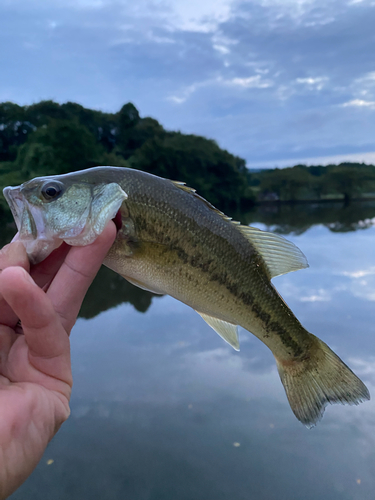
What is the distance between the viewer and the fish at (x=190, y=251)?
2.05 m

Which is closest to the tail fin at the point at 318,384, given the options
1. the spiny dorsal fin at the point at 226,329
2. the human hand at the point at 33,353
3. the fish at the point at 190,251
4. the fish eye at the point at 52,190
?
the fish at the point at 190,251

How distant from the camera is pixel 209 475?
163 inches

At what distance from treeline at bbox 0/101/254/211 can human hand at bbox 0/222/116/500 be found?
119 feet

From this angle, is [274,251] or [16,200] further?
[274,251]

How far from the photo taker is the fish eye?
2.06 m

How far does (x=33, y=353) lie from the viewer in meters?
1.71

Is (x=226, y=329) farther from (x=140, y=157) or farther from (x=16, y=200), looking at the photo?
(x=140, y=157)

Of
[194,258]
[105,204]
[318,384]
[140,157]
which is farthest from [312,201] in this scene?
[105,204]

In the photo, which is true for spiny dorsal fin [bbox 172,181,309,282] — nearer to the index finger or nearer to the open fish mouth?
the index finger

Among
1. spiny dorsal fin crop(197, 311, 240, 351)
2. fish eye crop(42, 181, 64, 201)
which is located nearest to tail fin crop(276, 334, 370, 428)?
spiny dorsal fin crop(197, 311, 240, 351)

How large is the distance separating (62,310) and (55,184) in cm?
78

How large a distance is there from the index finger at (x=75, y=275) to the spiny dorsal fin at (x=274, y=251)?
3.37 feet

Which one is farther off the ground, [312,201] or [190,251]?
[190,251]

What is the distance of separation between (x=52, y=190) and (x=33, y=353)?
0.96 meters
